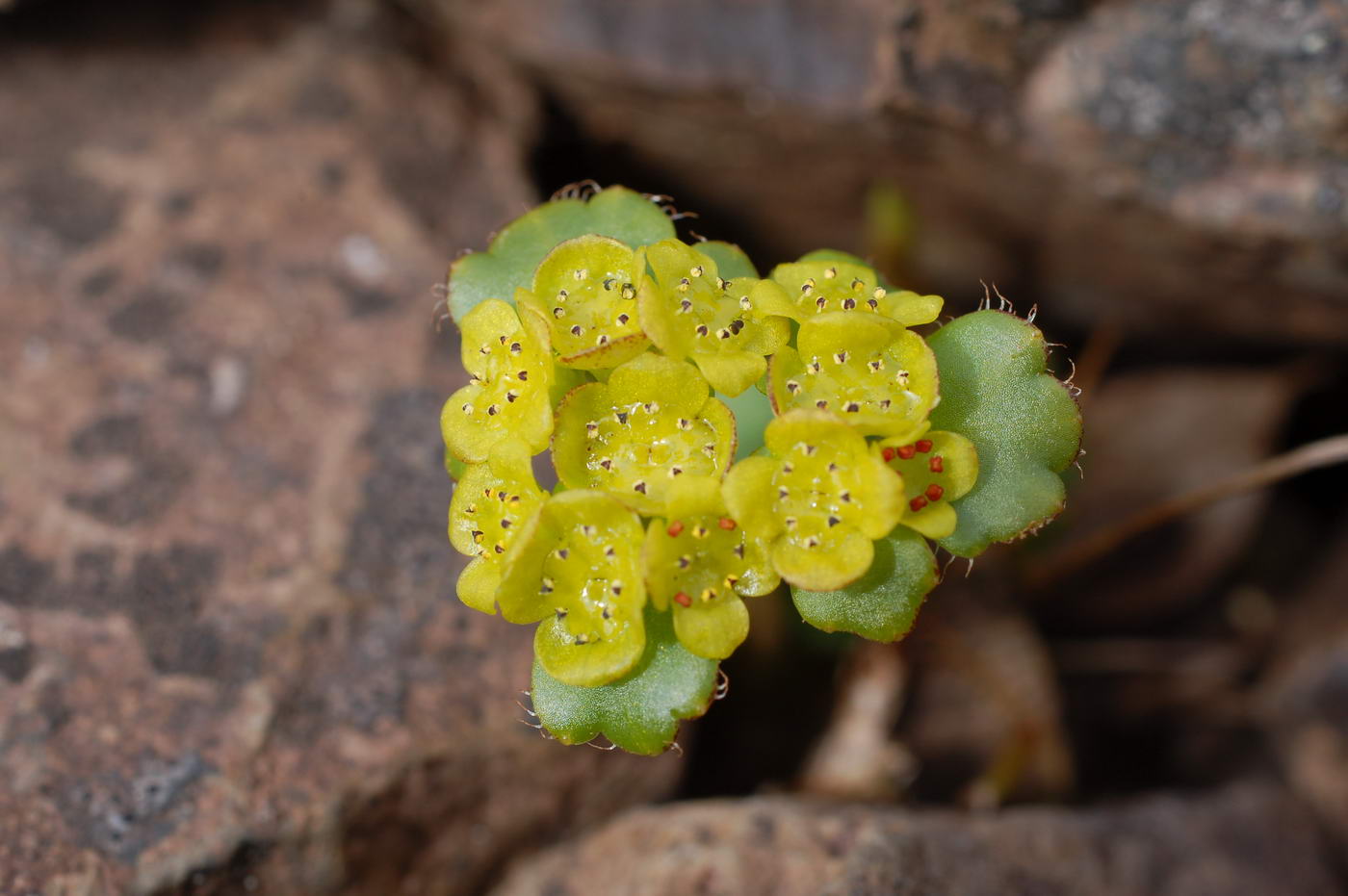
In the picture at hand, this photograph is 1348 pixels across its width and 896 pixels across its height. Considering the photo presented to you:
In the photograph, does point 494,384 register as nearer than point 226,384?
Yes

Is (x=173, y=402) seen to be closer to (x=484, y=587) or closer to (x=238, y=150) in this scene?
(x=238, y=150)

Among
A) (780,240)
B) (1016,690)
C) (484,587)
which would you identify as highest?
(780,240)

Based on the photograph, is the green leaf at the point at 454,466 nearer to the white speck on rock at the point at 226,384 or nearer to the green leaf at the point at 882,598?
the green leaf at the point at 882,598

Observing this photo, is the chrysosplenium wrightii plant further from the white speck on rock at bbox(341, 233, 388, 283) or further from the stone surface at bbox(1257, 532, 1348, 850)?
the stone surface at bbox(1257, 532, 1348, 850)

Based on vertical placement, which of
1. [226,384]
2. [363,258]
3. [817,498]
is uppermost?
[363,258]

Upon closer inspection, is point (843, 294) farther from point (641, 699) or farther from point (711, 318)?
point (641, 699)

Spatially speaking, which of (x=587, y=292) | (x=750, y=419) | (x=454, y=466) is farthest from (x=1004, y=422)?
(x=454, y=466)

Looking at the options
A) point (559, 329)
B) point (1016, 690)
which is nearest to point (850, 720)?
point (1016, 690)
